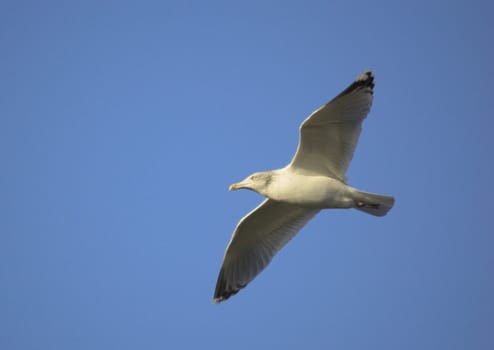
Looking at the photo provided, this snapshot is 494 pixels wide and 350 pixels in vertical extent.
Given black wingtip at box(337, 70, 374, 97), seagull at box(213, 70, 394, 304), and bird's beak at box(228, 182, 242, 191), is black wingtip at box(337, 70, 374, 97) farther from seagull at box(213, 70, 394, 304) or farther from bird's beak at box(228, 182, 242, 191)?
bird's beak at box(228, 182, 242, 191)

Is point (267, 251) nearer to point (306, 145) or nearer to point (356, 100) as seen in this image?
point (306, 145)

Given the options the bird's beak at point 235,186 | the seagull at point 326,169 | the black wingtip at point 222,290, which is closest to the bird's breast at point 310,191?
the seagull at point 326,169

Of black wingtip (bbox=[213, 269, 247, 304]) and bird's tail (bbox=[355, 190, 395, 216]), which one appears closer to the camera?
bird's tail (bbox=[355, 190, 395, 216])

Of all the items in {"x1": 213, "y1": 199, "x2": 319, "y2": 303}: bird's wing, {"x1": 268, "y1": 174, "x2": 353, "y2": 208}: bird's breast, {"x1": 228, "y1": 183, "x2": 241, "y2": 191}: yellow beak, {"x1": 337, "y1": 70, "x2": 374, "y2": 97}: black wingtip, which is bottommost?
{"x1": 213, "y1": 199, "x2": 319, "y2": 303}: bird's wing

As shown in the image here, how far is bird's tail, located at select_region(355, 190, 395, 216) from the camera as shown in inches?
320

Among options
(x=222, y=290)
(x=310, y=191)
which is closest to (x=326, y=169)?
(x=310, y=191)

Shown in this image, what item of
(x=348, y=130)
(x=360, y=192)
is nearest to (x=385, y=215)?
(x=360, y=192)

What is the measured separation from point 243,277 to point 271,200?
128 centimetres

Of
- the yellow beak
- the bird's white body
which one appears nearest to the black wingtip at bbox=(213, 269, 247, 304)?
the yellow beak

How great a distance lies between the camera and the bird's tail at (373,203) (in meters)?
8.14

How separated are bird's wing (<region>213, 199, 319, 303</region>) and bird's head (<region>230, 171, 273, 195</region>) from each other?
2.72 ft

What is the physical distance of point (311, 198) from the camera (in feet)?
27.0

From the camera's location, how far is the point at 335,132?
8.08m

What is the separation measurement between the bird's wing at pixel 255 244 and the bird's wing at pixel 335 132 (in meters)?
1.02
